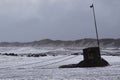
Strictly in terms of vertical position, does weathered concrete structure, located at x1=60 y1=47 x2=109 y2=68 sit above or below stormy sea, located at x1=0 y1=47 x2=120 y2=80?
above

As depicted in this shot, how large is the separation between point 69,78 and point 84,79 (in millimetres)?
1195

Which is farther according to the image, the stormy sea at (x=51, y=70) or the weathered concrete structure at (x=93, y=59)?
the weathered concrete structure at (x=93, y=59)

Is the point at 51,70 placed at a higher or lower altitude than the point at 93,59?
lower

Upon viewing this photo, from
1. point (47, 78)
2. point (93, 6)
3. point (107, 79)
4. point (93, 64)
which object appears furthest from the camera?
point (93, 6)

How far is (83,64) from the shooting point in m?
37.0

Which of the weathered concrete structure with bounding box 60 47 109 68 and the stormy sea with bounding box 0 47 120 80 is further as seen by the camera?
the weathered concrete structure with bounding box 60 47 109 68

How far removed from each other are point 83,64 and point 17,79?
13.1m

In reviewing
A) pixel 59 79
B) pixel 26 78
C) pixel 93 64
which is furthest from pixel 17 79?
pixel 93 64

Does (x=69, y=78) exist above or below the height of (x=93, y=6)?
below

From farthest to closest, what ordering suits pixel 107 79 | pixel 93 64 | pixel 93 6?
pixel 93 6, pixel 93 64, pixel 107 79

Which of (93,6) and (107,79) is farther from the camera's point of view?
(93,6)

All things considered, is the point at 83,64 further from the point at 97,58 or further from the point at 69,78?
the point at 69,78

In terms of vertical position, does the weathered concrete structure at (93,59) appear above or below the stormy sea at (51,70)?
above

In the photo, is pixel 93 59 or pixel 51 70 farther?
pixel 93 59
